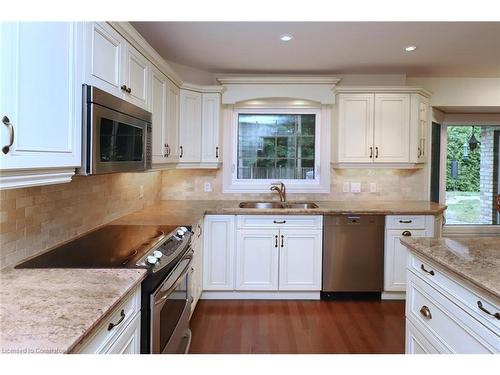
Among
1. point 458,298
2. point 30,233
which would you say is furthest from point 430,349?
point 30,233

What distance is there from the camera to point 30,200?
5.30ft

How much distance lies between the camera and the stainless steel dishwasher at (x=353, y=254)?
3221 mm

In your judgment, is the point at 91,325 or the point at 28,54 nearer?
the point at 91,325

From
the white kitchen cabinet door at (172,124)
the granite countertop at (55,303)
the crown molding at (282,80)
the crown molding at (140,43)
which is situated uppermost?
the crown molding at (282,80)

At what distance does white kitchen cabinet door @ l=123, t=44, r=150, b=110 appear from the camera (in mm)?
2053

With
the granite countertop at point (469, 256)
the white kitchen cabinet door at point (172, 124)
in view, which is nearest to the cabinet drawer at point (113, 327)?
the granite countertop at point (469, 256)

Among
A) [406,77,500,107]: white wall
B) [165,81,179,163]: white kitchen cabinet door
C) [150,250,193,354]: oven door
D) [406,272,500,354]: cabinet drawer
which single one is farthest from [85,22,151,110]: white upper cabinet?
[406,77,500,107]: white wall

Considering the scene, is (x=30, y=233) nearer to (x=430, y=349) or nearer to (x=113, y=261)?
(x=113, y=261)

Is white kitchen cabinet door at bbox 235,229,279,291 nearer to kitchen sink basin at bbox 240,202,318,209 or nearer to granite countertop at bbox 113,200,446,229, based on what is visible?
granite countertop at bbox 113,200,446,229

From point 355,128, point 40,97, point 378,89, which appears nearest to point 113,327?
point 40,97

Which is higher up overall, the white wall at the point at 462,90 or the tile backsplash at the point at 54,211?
the white wall at the point at 462,90

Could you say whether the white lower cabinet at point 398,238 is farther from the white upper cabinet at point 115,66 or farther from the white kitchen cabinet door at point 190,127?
the white upper cabinet at point 115,66

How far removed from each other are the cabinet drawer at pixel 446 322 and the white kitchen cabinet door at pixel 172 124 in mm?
2149

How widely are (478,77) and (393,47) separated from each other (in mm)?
1708
